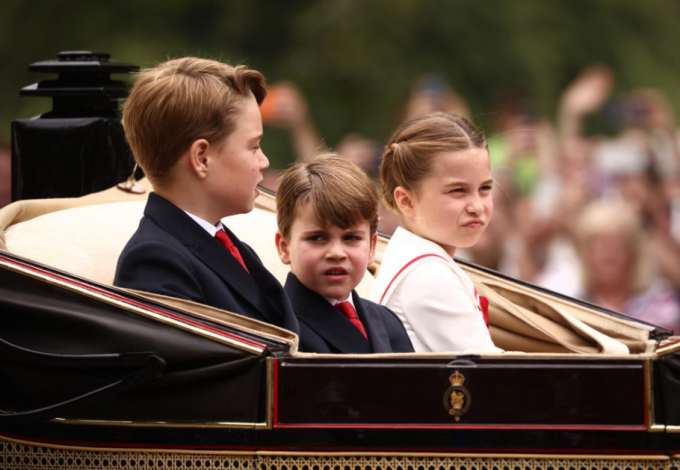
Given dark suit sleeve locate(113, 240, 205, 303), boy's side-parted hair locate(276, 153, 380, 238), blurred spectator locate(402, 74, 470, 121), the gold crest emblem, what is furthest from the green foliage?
the gold crest emblem

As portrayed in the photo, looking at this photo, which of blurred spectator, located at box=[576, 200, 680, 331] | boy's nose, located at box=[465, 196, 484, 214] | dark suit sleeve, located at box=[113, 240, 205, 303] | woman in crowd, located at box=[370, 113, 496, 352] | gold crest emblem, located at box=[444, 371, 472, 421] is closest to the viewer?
gold crest emblem, located at box=[444, 371, 472, 421]

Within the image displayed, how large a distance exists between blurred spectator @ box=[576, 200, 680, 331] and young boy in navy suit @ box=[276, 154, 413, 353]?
4.10 m

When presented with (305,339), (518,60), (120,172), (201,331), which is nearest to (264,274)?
(305,339)

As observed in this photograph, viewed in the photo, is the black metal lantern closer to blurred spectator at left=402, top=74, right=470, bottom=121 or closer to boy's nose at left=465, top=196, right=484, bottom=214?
boy's nose at left=465, top=196, right=484, bottom=214

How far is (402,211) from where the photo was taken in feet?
9.95

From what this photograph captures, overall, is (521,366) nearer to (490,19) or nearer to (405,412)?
(405,412)

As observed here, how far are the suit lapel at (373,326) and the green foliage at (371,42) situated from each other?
5.68m

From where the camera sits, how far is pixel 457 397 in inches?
87.0

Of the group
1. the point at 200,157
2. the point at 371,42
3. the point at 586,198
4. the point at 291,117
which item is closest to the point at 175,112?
the point at 200,157

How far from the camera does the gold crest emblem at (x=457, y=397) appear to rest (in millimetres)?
2209

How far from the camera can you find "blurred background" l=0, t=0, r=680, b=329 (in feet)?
23.8

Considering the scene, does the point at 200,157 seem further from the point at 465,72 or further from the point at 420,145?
the point at 465,72

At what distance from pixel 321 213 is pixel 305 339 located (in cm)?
29

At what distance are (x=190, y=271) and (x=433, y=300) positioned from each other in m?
0.63
